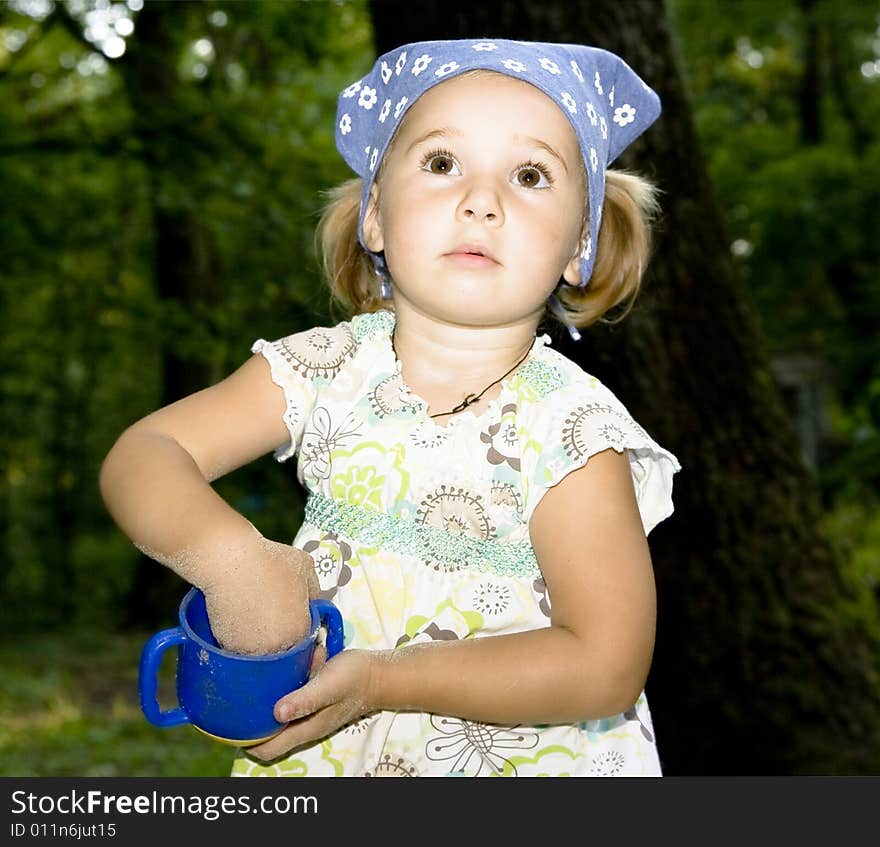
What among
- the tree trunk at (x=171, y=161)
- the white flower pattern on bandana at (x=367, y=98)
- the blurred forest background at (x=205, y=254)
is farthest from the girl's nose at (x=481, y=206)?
the tree trunk at (x=171, y=161)

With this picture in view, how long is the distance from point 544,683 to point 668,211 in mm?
2048

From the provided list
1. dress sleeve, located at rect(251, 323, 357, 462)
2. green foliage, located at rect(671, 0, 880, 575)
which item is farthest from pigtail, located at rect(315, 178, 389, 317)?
green foliage, located at rect(671, 0, 880, 575)

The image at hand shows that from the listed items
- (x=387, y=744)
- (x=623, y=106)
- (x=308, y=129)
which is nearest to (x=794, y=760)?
(x=387, y=744)

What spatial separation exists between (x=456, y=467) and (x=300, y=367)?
1.09ft

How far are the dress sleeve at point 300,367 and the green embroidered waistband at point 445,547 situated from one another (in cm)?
22

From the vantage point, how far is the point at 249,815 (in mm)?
1867

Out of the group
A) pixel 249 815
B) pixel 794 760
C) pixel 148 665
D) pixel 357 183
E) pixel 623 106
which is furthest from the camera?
pixel 794 760

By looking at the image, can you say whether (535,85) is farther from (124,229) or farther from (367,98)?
(124,229)

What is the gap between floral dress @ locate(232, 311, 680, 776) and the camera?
6.19ft

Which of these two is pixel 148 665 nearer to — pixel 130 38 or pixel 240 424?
pixel 240 424

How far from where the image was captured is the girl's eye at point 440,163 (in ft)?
6.12

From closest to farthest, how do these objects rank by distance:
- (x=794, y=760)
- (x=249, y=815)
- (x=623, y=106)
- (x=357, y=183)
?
(x=249, y=815), (x=623, y=106), (x=357, y=183), (x=794, y=760)

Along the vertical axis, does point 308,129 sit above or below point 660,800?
below

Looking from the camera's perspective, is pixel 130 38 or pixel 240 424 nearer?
pixel 240 424
